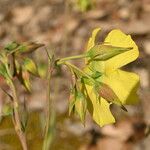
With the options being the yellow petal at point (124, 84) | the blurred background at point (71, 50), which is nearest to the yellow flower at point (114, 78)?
the yellow petal at point (124, 84)

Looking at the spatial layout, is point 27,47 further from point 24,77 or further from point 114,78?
point 114,78

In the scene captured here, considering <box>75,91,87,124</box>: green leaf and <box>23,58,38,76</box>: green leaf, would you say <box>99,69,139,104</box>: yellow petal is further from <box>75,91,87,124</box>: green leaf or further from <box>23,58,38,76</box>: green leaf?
<box>23,58,38,76</box>: green leaf

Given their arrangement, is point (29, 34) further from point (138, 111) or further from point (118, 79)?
point (118, 79)

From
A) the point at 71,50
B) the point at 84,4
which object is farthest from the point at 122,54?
the point at 71,50

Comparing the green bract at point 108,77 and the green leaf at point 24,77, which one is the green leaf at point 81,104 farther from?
the green leaf at point 24,77

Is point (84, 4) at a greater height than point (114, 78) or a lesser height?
lesser
